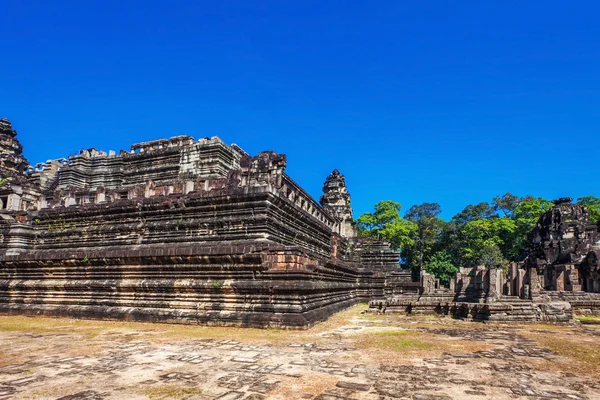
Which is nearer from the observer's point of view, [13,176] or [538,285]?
[538,285]

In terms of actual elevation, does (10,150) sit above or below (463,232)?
above

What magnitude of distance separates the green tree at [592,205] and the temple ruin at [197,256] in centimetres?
4717

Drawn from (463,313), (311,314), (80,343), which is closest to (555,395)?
(311,314)

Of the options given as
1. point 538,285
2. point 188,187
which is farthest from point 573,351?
point 538,285

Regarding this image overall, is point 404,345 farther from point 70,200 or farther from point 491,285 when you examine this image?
point 70,200

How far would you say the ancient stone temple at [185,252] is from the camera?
13.2 meters

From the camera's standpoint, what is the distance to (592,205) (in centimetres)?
6775

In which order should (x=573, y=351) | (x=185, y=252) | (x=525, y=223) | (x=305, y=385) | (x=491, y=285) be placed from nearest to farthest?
(x=305, y=385), (x=573, y=351), (x=185, y=252), (x=491, y=285), (x=525, y=223)

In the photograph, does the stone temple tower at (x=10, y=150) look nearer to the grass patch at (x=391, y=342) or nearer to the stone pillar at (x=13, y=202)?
the stone pillar at (x=13, y=202)

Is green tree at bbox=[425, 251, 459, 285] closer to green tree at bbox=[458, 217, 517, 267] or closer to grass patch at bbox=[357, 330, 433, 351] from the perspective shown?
green tree at bbox=[458, 217, 517, 267]

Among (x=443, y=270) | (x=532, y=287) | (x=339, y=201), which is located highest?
(x=339, y=201)

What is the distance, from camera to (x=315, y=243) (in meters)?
22.0

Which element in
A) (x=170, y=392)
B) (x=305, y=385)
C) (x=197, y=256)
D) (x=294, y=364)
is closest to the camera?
(x=170, y=392)

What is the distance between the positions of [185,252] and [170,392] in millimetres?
8767
